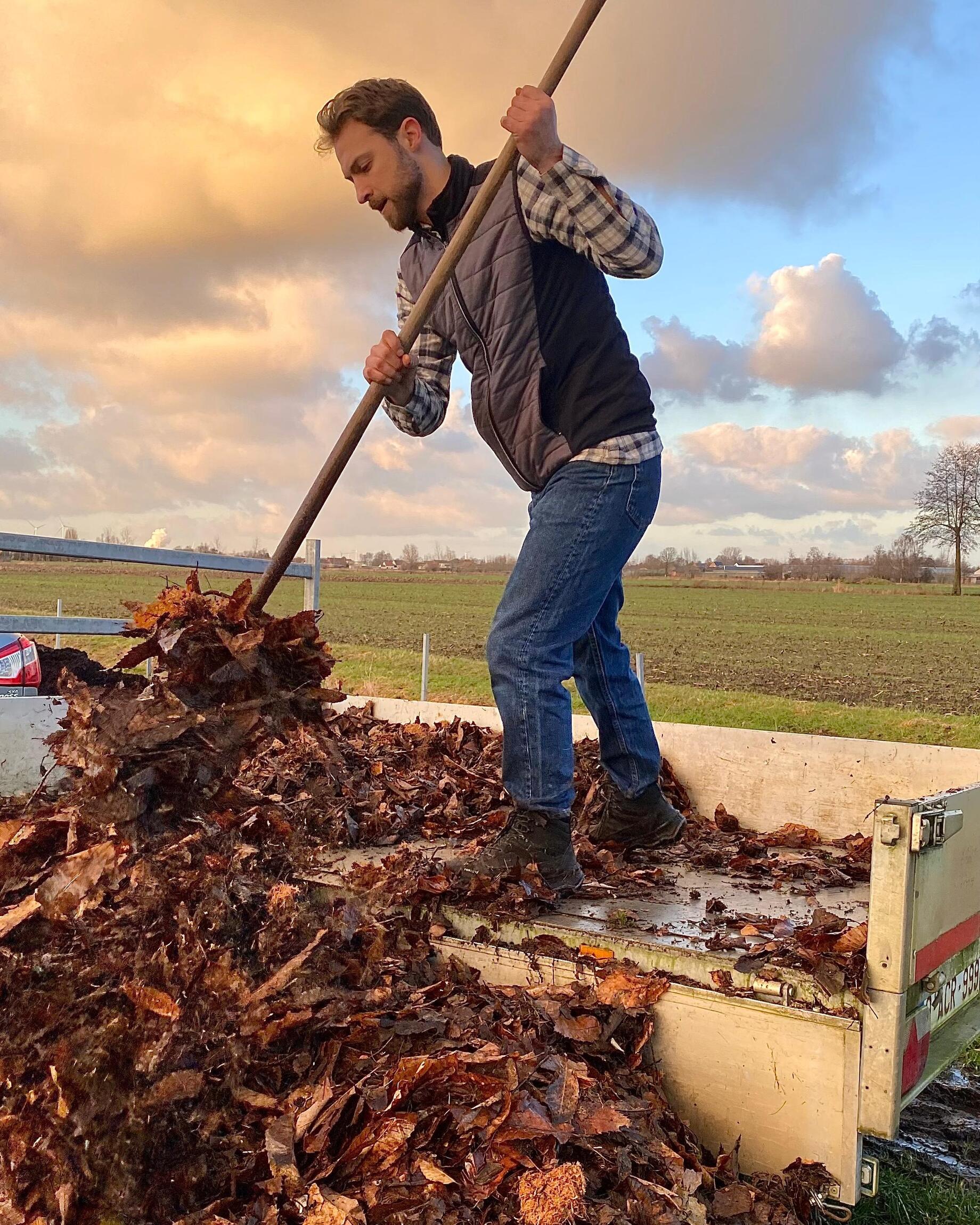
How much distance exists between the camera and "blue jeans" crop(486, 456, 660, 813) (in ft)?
10.2

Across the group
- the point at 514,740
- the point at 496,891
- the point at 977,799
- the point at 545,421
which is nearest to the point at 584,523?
the point at 545,421

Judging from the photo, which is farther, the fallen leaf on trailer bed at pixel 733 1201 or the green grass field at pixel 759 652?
the green grass field at pixel 759 652

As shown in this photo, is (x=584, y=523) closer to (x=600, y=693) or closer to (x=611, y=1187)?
(x=600, y=693)

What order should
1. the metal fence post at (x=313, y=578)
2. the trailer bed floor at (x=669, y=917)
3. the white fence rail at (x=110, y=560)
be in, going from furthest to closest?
1. the metal fence post at (x=313, y=578)
2. the white fence rail at (x=110, y=560)
3. the trailer bed floor at (x=669, y=917)

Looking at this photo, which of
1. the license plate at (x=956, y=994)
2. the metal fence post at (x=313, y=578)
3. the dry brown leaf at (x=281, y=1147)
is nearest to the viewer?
the dry brown leaf at (x=281, y=1147)

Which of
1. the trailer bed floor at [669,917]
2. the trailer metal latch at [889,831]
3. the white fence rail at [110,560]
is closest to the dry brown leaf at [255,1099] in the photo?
the trailer bed floor at [669,917]

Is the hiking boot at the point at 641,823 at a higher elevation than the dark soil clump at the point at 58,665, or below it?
below

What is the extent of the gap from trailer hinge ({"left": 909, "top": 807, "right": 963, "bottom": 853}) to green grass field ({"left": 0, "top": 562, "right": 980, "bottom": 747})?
200 centimetres

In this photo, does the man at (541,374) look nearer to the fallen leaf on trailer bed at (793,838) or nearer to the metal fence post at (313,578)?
the fallen leaf on trailer bed at (793,838)

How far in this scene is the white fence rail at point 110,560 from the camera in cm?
Answer: 673

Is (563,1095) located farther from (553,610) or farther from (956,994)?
(553,610)

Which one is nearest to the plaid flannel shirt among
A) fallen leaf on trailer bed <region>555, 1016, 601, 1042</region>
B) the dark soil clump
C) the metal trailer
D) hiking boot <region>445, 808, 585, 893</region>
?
hiking boot <region>445, 808, 585, 893</region>

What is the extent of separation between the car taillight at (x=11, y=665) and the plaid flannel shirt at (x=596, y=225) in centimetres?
289

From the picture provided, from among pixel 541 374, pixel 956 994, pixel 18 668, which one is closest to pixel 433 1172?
pixel 956 994
